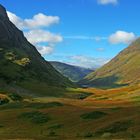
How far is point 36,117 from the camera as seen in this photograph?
6406 centimetres

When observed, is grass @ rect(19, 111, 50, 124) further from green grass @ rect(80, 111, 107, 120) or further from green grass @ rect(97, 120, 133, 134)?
green grass @ rect(97, 120, 133, 134)

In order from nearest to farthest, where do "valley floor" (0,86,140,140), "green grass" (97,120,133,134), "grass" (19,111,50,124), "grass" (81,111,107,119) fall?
"valley floor" (0,86,140,140) → "green grass" (97,120,133,134) → "grass" (81,111,107,119) → "grass" (19,111,50,124)

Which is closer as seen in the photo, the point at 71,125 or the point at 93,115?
the point at 71,125

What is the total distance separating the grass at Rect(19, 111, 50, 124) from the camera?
61.6 metres

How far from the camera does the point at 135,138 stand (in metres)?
38.1

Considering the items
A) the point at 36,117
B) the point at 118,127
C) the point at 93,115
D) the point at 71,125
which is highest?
the point at 93,115

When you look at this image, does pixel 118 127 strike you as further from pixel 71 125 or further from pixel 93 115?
pixel 93 115

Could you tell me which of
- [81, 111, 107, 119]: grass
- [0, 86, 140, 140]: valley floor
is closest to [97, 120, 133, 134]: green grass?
[0, 86, 140, 140]: valley floor

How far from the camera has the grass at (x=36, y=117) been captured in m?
61.6

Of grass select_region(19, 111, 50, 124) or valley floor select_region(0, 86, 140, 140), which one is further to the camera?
grass select_region(19, 111, 50, 124)

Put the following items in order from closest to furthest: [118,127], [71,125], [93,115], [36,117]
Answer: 1. [118,127]
2. [71,125]
3. [93,115]
4. [36,117]

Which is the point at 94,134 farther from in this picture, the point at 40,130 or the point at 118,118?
the point at 40,130

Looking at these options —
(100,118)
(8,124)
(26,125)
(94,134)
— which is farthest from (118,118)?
(8,124)

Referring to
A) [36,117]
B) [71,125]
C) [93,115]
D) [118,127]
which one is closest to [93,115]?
[93,115]
